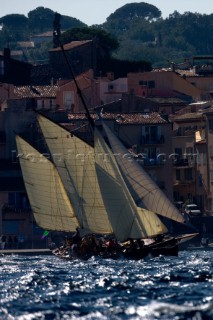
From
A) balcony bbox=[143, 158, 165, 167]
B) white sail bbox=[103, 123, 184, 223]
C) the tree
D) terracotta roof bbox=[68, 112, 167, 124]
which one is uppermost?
the tree

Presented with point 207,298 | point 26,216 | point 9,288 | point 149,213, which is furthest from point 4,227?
point 207,298

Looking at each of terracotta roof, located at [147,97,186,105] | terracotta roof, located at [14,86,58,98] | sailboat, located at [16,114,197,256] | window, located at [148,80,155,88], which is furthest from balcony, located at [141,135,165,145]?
sailboat, located at [16,114,197,256]

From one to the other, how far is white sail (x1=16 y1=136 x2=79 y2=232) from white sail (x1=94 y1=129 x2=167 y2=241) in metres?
4.44

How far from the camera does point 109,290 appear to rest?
6744 cm

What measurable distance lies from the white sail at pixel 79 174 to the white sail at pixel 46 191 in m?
0.75

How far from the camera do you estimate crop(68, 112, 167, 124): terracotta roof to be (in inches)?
5192

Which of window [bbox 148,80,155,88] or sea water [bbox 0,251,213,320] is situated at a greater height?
window [bbox 148,80,155,88]

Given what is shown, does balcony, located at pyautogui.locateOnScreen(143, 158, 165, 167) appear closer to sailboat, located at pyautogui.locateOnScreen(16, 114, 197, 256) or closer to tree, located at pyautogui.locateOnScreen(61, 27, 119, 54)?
sailboat, located at pyautogui.locateOnScreen(16, 114, 197, 256)

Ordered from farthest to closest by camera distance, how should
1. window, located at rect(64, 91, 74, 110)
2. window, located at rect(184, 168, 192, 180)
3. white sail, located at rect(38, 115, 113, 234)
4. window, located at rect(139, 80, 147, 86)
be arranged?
window, located at rect(139, 80, 147, 86) → window, located at rect(64, 91, 74, 110) → window, located at rect(184, 168, 192, 180) → white sail, located at rect(38, 115, 113, 234)

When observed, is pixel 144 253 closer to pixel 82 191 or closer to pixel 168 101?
pixel 82 191

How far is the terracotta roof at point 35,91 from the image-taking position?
14838 centimetres

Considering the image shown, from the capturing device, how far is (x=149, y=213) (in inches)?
3787

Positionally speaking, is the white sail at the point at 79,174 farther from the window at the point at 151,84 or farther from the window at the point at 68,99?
the window at the point at 151,84

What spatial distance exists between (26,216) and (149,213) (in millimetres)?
28962
